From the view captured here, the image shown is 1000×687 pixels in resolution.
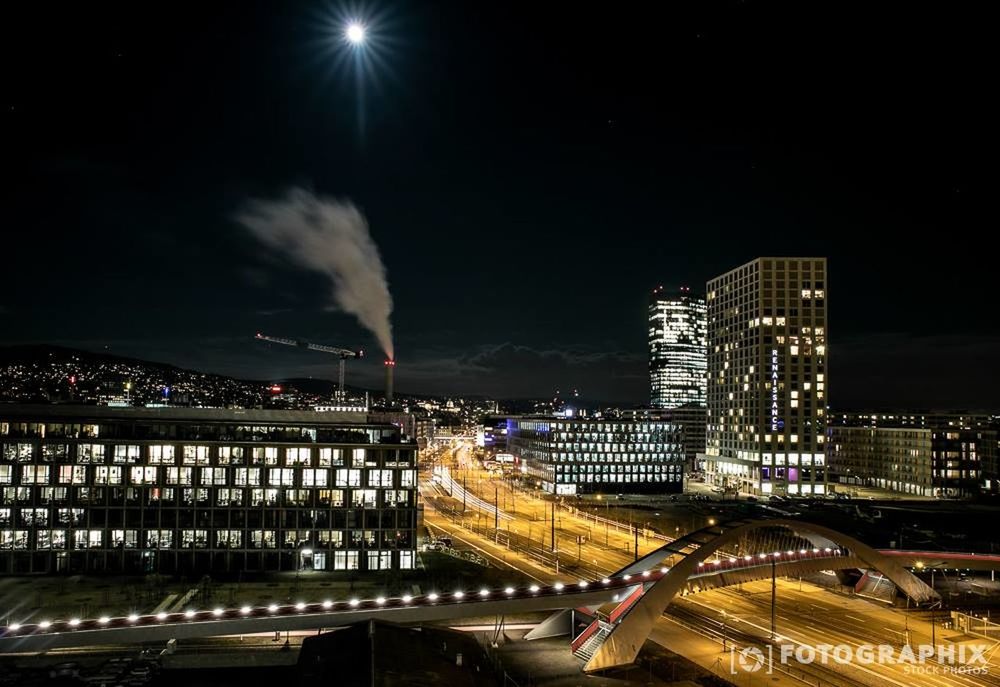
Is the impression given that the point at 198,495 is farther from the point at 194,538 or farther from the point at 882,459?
the point at 882,459

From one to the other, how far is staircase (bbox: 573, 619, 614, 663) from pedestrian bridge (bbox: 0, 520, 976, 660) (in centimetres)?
10

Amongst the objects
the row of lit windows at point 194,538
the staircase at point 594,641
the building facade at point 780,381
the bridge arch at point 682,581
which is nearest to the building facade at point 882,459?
the building facade at point 780,381

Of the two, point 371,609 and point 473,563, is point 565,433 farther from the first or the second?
point 371,609

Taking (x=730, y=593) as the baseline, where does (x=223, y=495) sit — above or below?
above

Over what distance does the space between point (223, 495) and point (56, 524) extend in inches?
624

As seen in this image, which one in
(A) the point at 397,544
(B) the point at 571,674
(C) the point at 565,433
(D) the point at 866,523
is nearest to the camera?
(B) the point at 571,674

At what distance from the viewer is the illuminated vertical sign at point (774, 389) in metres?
153

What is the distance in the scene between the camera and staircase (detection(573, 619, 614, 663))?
1944 inches

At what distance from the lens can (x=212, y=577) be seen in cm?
7162

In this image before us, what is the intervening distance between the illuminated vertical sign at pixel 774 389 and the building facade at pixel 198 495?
326ft

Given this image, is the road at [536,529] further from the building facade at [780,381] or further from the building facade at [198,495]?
the building facade at [780,381]

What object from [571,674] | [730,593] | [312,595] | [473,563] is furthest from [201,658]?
[730,593]

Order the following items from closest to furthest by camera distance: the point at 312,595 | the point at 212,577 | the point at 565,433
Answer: the point at 312,595, the point at 212,577, the point at 565,433

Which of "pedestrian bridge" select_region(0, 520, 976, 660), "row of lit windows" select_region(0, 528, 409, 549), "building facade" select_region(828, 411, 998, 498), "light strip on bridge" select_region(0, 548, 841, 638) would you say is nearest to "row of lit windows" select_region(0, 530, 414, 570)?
"row of lit windows" select_region(0, 528, 409, 549)
